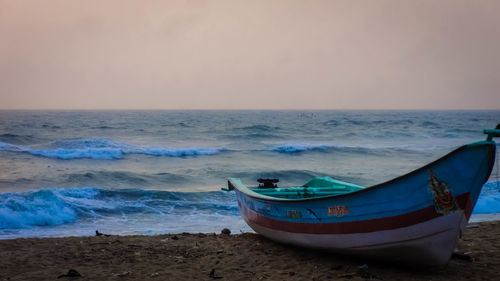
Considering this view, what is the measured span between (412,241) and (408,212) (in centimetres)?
37

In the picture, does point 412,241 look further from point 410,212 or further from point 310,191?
point 310,191

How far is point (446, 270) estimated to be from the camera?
5.73 m

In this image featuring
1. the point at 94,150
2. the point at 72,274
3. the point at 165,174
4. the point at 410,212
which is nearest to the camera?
the point at 410,212

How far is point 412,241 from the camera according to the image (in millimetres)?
5203

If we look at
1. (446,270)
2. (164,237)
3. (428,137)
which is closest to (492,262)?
(446,270)

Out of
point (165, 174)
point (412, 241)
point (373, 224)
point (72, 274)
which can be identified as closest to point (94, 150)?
point (165, 174)

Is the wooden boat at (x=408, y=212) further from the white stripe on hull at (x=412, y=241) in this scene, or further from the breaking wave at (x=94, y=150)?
the breaking wave at (x=94, y=150)

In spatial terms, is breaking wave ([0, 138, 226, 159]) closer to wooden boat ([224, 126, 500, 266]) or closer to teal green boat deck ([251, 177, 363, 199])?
teal green boat deck ([251, 177, 363, 199])

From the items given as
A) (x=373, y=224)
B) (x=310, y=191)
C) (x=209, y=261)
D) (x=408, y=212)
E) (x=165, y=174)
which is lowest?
(x=165, y=174)

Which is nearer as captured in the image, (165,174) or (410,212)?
(410,212)

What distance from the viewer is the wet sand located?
5.81 metres

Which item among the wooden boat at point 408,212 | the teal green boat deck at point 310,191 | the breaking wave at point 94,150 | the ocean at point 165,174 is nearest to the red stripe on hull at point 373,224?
the wooden boat at point 408,212

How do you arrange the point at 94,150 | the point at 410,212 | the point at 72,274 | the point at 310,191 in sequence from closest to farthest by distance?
the point at 410,212 < the point at 72,274 < the point at 310,191 < the point at 94,150

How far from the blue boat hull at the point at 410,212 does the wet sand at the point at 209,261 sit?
0.32 meters
